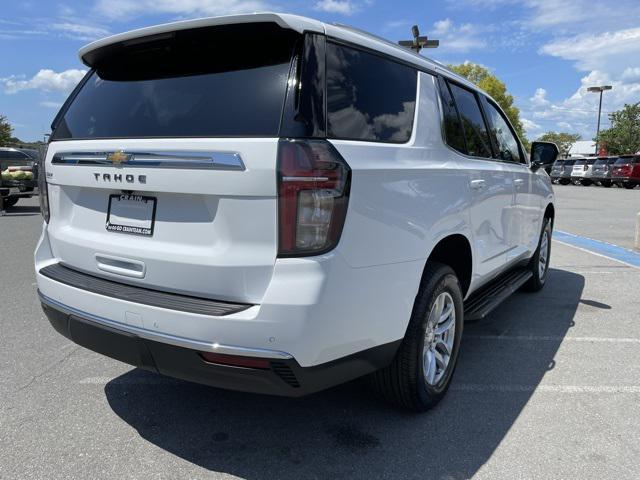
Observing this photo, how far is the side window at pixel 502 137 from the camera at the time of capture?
4.34 metres

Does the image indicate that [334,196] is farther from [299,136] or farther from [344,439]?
[344,439]

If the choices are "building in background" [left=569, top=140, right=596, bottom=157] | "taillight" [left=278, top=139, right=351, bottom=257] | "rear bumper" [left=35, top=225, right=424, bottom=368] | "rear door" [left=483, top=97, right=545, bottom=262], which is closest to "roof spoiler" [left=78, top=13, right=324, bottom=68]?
"taillight" [left=278, top=139, right=351, bottom=257]

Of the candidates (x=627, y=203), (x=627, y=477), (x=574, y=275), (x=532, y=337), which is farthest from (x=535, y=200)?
(x=627, y=203)

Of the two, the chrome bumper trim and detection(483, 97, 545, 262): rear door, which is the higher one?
detection(483, 97, 545, 262): rear door

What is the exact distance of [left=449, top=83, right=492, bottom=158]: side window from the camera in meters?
3.60

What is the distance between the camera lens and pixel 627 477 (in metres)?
2.43

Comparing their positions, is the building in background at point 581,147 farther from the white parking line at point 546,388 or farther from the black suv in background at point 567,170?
the white parking line at point 546,388

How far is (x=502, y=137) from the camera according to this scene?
4.56m

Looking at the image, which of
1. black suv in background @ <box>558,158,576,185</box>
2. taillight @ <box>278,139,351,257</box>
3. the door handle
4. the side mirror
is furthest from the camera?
black suv in background @ <box>558,158,576,185</box>

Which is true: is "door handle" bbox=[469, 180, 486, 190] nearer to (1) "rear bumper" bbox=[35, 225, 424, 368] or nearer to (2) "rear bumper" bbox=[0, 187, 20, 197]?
→ (1) "rear bumper" bbox=[35, 225, 424, 368]

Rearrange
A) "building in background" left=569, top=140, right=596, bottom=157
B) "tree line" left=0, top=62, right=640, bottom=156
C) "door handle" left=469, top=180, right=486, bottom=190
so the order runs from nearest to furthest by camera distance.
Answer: "door handle" left=469, top=180, right=486, bottom=190 < "tree line" left=0, top=62, right=640, bottom=156 < "building in background" left=569, top=140, right=596, bottom=157

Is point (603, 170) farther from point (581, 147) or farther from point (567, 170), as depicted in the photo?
point (581, 147)

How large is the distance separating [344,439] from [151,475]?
37.4 inches

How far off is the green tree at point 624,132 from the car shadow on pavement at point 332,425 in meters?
58.0
